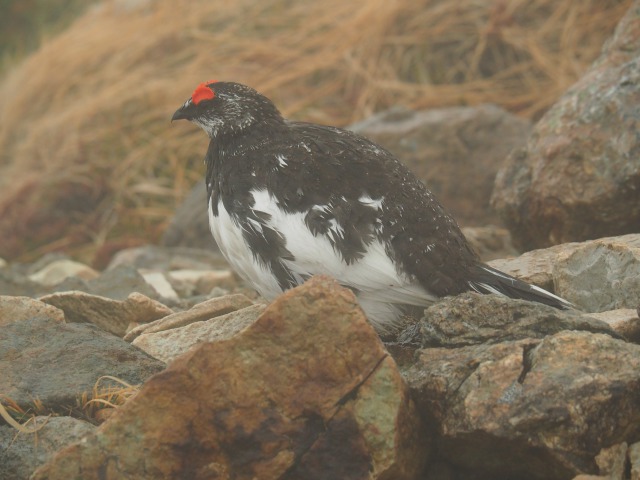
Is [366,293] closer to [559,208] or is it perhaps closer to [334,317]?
[334,317]

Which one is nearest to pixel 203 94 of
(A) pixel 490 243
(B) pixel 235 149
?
(B) pixel 235 149

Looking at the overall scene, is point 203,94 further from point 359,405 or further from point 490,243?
point 490,243

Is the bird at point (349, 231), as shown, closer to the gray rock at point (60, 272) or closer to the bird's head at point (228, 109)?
the bird's head at point (228, 109)

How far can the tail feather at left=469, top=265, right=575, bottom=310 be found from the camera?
4.13 m

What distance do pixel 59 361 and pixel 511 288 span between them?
1.72 metres

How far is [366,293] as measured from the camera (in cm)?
412

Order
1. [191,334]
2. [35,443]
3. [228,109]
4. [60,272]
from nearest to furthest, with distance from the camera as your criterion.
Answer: [35,443]
[191,334]
[228,109]
[60,272]

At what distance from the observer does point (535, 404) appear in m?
3.08

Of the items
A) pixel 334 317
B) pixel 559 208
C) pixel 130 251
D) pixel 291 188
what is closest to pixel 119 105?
pixel 130 251

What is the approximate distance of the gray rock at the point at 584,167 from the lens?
17.7 feet

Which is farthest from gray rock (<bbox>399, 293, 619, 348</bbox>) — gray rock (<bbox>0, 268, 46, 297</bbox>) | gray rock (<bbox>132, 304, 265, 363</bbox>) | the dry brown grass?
the dry brown grass

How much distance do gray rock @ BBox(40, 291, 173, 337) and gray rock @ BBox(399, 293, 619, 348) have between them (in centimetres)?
169

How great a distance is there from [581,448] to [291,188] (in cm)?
162

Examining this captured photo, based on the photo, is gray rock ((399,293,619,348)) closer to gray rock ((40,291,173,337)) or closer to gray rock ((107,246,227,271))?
gray rock ((40,291,173,337))
